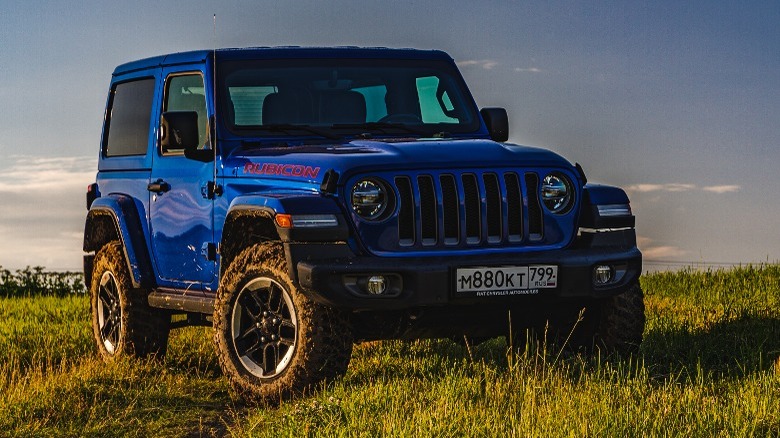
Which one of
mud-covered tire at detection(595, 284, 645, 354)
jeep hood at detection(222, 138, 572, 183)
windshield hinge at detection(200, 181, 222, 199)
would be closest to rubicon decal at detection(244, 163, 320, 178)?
jeep hood at detection(222, 138, 572, 183)

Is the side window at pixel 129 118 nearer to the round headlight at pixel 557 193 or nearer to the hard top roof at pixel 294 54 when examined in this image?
the hard top roof at pixel 294 54

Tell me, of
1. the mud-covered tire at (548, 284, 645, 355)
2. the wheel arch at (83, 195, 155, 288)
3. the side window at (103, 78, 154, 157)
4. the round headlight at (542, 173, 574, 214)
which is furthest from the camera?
the side window at (103, 78, 154, 157)

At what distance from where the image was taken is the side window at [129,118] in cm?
1063

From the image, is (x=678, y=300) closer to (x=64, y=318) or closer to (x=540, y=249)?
(x=540, y=249)

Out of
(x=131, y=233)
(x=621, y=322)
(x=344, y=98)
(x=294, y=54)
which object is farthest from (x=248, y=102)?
(x=621, y=322)

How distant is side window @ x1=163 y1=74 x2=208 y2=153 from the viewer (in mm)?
9562

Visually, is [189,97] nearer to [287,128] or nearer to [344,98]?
[287,128]

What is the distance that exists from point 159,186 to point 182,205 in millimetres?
431

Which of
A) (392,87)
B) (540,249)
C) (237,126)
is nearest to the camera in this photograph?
(540,249)

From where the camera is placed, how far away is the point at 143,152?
1052cm

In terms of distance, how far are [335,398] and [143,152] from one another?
152 inches

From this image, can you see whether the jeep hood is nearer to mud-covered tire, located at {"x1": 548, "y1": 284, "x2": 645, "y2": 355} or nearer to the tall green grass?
mud-covered tire, located at {"x1": 548, "y1": 284, "x2": 645, "y2": 355}

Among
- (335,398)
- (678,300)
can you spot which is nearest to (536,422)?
(335,398)

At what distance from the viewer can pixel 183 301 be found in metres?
9.67
